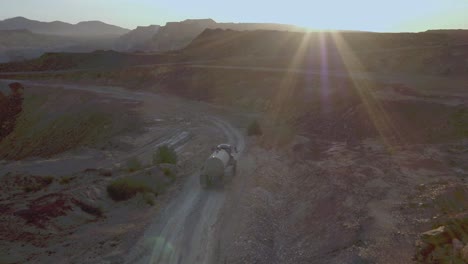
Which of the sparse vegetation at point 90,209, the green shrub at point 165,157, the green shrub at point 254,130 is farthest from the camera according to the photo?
the green shrub at point 254,130

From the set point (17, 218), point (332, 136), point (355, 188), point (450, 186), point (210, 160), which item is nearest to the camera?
point (17, 218)

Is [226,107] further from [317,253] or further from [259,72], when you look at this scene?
[317,253]

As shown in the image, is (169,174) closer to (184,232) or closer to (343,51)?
(184,232)

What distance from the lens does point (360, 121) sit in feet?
118

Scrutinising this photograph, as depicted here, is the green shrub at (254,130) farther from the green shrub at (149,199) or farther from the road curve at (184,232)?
the green shrub at (149,199)

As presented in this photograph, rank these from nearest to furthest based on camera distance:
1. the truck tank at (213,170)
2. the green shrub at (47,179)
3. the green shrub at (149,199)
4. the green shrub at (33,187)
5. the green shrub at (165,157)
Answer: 1. the green shrub at (149,199)
2. the green shrub at (33,187)
3. the truck tank at (213,170)
4. the green shrub at (47,179)
5. the green shrub at (165,157)

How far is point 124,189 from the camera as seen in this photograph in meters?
23.2

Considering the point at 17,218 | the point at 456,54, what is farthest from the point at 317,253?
the point at 456,54

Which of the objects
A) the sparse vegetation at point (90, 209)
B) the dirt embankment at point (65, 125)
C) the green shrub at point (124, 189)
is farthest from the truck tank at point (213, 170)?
the dirt embankment at point (65, 125)

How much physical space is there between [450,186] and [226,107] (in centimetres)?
3694

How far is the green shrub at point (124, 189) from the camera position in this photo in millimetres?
23109

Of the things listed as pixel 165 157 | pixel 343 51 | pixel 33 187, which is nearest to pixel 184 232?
pixel 33 187

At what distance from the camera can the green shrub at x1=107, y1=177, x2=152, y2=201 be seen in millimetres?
23109

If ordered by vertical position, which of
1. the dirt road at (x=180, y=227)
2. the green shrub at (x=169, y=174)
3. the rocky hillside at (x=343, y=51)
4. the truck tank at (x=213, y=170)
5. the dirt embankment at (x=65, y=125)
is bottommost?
the dirt embankment at (x=65, y=125)
